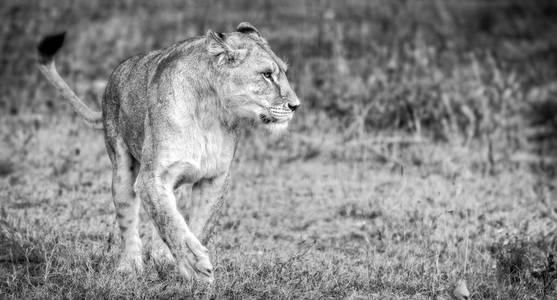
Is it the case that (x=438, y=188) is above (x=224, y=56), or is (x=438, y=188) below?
below

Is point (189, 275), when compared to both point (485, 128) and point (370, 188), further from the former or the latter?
point (485, 128)

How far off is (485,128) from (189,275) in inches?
222

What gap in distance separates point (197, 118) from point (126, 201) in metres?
0.90

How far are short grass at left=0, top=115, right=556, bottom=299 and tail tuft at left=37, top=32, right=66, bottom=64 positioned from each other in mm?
1132

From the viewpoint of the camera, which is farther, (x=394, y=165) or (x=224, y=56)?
(x=394, y=165)

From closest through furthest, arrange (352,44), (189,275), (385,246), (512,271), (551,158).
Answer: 1. (189,275)
2. (512,271)
3. (385,246)
4. (551,158)
5. (352,44)

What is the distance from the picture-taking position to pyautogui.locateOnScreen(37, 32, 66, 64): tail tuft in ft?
19.7

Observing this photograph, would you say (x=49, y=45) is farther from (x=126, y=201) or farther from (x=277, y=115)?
(x=277, y=115)

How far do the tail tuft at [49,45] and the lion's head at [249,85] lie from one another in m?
1.52

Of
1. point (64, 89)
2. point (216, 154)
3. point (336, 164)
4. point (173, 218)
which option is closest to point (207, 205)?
point (216, 154)

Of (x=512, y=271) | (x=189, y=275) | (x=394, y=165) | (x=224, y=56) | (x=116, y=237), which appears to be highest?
(x=224, y=56)

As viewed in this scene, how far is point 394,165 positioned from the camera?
8430mm

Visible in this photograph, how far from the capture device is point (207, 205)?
16.7ft

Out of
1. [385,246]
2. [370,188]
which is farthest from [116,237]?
[370,188]
